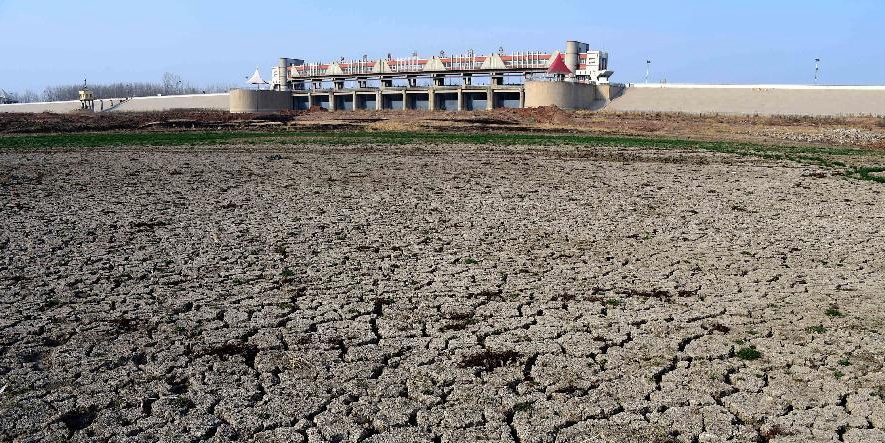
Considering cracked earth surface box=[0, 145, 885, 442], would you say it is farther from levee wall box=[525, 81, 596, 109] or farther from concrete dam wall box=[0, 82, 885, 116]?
levee wall box=[525, 81, 596, 109]

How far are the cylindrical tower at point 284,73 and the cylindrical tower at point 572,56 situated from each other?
127ft

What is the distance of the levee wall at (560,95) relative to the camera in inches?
2576

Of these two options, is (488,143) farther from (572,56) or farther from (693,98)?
(572,56)

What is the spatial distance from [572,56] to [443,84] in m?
15.5

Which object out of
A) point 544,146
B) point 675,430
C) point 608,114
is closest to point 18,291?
point 675,430

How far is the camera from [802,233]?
448 inches

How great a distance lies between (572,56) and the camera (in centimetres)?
7438

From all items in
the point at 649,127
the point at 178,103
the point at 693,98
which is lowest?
the point at 649,127

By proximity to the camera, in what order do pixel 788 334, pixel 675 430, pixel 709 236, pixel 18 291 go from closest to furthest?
pixel 675 430, pixel 788 334, pixel 18 291, pixel 709 236

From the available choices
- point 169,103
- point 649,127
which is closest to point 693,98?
point 649,127

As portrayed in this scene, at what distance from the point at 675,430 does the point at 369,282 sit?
4278 mm

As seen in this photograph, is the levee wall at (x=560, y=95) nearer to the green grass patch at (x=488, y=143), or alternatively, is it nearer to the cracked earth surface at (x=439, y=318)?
the green grass patch at (x=488, y=143)

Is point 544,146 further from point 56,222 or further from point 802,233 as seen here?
point 56,222

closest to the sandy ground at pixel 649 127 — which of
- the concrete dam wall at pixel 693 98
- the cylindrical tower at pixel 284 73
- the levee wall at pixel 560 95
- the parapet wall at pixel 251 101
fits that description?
the concrete dam wall at pixel 693 98
